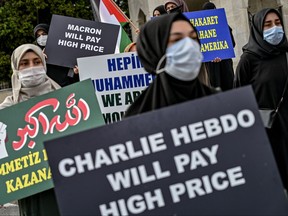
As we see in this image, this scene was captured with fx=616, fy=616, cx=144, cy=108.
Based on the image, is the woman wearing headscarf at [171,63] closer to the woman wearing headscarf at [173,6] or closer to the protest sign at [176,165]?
the protest sign at [176,165]

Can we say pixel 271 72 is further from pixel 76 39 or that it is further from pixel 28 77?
pixel 76 39

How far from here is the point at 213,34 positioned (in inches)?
306

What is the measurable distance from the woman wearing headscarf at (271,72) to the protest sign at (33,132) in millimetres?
1826

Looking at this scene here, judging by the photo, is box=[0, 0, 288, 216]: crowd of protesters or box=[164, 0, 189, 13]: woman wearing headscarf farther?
box=[164, 0, 189, 13]: woman wearing headscarf

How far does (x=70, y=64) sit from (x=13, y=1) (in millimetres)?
13502

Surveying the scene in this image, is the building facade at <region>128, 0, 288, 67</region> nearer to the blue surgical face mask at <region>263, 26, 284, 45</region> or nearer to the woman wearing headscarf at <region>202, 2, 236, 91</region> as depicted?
the woman wearing headscarf at <region>202, 2, 236, 91</region>

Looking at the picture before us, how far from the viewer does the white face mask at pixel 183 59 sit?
2.78 m

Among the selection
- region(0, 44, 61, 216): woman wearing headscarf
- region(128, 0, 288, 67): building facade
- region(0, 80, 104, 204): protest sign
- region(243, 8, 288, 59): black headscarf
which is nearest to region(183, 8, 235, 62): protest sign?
region(243, 8, 288, 59): black headscarf

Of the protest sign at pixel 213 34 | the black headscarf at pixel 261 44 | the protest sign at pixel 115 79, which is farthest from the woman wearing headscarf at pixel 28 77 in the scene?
the protest sign at pixel 213 34

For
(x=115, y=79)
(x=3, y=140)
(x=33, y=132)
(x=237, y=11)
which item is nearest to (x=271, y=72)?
(x=115, y=79)

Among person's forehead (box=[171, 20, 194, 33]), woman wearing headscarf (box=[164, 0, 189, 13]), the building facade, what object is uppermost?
the building facade

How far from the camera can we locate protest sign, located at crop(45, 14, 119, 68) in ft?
23.2

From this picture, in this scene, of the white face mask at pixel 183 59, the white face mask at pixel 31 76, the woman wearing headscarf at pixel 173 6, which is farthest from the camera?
the woman wearing headscarf at pixel 173 6

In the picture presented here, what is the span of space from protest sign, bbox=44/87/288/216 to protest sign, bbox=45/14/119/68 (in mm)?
4593
